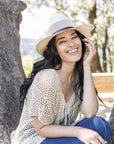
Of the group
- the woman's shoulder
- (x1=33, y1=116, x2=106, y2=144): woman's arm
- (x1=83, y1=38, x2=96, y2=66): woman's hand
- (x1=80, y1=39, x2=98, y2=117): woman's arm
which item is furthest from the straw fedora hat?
(x1=33, y1=116, x2=106, y2=144): woman's arm

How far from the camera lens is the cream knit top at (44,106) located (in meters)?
2.07

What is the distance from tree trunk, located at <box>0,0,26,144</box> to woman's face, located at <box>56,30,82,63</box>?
0.88 metres

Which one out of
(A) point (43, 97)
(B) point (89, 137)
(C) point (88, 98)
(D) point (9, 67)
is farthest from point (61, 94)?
(D) point (9, 67)

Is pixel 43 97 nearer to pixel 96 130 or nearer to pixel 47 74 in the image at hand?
pixel 47 74

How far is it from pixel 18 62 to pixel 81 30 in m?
1.20

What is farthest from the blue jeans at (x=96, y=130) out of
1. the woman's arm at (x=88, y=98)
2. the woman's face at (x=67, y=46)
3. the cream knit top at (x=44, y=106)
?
the woman's face at (x=67, y=46)

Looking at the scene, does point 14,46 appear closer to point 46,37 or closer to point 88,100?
point 46,37

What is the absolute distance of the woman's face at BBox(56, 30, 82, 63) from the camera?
227 centimetres

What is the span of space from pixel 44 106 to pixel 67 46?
0.57 metres

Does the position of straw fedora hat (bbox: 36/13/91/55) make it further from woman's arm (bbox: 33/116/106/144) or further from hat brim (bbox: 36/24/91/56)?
Answer: woman's arm (bbox: 33/116/106/144)

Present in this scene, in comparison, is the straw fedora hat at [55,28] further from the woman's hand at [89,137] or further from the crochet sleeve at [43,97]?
the woman's hand at [89,137]

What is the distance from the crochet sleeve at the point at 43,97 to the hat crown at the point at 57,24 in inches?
16.1

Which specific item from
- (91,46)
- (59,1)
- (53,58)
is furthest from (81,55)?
(59,1)

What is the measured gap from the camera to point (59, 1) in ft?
37.4
